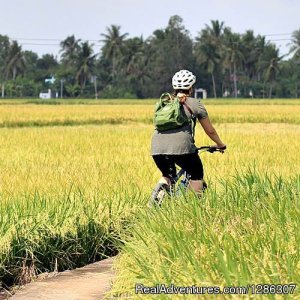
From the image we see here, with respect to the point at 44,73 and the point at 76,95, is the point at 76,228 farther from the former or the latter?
the point at 44,73

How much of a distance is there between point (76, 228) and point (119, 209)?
25.1 inches

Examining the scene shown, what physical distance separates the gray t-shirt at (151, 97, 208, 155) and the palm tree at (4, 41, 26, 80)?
281 ft

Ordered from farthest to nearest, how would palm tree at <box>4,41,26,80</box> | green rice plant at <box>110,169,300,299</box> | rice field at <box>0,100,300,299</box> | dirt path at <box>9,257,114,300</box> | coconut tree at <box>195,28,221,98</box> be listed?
palm tree at <box>4,41,26,80</box> → coconut tree at <box>195,28,221,98</box> → dirt path at <box>9,257,114,300</box> → rice field at <box>0,100,300,299</box> → green rice plant at <box>110,169,300,299</box>

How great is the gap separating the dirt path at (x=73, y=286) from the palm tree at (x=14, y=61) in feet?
283

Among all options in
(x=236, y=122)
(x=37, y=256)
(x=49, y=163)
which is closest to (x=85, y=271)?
(x=37, y=256)

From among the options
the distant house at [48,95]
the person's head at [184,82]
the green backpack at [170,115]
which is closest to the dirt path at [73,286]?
the green backpack at [170,115]

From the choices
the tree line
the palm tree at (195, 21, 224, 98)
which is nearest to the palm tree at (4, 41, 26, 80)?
the tree line

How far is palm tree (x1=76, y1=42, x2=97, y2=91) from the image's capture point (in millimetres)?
83625

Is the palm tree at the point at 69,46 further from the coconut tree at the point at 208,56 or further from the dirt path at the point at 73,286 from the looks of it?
the dirt path at the point at 73,286

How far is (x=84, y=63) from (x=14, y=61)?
11688 millimetres

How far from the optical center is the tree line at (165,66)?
80.8 m

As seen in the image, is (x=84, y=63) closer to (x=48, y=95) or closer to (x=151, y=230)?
(x=48, y=95)

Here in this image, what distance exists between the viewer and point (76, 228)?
4.97 m

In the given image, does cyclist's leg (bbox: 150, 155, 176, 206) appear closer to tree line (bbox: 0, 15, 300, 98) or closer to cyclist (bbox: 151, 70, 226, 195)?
cyclist (bbox: 151, 70, 226, 195)
